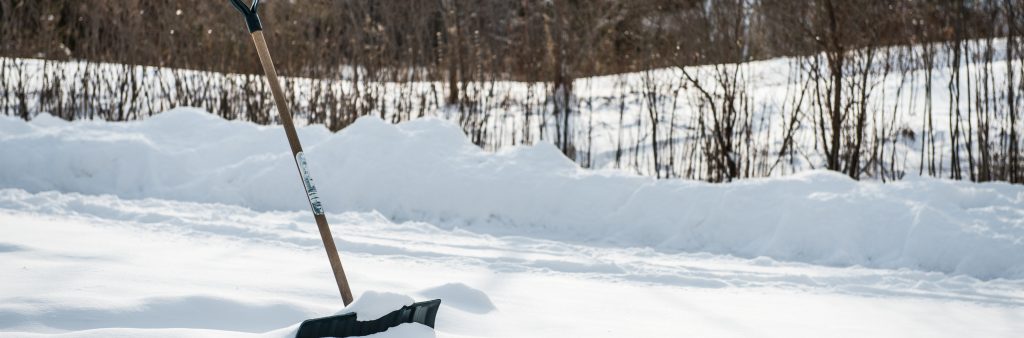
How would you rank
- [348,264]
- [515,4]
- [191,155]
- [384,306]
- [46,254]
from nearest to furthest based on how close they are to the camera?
1. [384,306]
2. [46,254]
3. [348,264]
4. [191,155]
5. [515,4]

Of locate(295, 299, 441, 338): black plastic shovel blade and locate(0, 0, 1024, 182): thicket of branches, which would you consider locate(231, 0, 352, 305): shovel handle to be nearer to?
locate(295, 299, 441, 338): black plastic shovel blade

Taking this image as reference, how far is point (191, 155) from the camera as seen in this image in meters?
7.27

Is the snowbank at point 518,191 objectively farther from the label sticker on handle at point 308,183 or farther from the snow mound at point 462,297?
the label sticker on handle at point 308,183

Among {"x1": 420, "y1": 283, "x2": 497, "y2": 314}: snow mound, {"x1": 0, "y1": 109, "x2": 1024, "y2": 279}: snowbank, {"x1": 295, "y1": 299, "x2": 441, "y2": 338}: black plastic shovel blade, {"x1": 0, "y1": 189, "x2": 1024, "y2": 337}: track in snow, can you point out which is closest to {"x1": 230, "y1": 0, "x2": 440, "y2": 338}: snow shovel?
{"x1": 295, "y1": 299, "x2": 441, "y2": 338}: black plastic shovel blade

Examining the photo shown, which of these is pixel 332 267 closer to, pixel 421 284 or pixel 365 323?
pixel 365 323

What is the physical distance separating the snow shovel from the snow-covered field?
0.21 feet

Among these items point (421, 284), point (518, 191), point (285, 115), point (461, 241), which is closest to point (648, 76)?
point (518, 191)

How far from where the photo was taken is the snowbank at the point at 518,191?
5.41m

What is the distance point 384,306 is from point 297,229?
10.1 feet

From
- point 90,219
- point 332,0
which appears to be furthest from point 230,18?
point 90,219

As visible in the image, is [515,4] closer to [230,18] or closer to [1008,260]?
[230,18]

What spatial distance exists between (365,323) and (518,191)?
3849mm

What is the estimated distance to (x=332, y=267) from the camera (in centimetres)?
276

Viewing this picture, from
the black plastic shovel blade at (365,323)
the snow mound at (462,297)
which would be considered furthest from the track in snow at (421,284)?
the black plastic shovel blade at (365,323)
